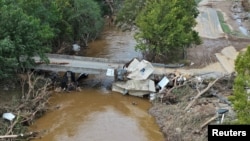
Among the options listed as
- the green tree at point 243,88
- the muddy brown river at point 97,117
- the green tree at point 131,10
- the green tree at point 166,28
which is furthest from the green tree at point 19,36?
the green tree at point 243,88

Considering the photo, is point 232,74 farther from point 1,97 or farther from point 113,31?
point 113,31

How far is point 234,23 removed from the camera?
67.0m

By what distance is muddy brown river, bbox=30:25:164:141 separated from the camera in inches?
1257

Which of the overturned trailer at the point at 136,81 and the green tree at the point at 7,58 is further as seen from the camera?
the overturned trailer at the point at 136,81

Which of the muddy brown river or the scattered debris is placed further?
the muddy brown river

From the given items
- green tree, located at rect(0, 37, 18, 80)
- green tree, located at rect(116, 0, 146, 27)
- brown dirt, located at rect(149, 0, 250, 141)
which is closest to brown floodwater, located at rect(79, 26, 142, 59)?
green tree, located at rect(116, 0, 146, 27)

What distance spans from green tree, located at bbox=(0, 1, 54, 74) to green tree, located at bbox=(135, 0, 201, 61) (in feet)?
35.5

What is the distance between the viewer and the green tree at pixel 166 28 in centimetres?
4184

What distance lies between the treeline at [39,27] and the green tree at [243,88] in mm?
19514

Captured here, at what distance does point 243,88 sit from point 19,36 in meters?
20.8

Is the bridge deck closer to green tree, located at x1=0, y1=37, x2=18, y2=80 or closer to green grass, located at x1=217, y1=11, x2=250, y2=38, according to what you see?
green tree, located at x1=0, y1=37, x2=18, y2=80

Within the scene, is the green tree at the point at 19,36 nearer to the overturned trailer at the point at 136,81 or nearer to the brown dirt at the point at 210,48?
the overturned trailer at the point at 136,81

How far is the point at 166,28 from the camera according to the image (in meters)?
42.4

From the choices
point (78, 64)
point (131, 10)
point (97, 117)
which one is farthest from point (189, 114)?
point (131, 10)
